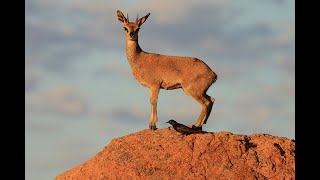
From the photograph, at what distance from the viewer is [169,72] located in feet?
62.4

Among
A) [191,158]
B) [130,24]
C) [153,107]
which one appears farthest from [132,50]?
[191,158]

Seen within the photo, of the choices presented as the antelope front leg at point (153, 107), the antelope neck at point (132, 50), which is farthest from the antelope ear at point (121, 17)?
the antelope front leg at point (153, 107)

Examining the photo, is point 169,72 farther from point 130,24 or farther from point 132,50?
point 130,24

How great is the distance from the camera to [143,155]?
17.2m

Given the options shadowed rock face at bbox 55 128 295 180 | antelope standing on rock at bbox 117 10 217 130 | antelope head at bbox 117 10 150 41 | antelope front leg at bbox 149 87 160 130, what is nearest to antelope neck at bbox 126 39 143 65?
antelope standing on rock at bbox 117 10 217 130

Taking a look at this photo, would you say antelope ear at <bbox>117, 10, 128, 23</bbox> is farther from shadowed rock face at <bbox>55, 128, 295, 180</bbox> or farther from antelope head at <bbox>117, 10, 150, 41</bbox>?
shadowed rock face at <bbox>55, 128, 295, 180</bbox>

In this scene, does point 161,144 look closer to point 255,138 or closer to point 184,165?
point 184,165

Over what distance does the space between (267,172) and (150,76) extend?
482 cm

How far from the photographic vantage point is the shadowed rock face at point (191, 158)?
1664 centimetres

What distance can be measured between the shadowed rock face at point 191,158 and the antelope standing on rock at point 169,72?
4.59ft
